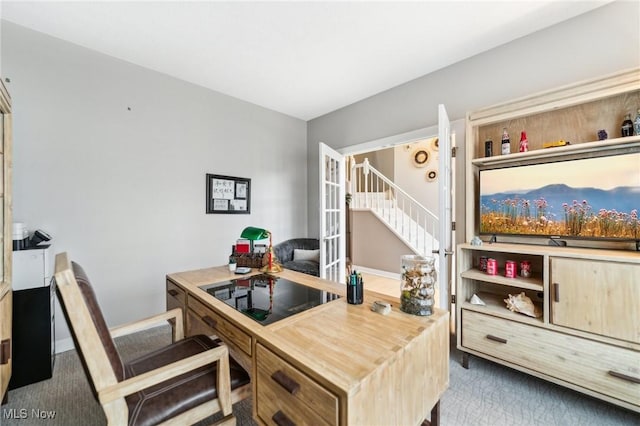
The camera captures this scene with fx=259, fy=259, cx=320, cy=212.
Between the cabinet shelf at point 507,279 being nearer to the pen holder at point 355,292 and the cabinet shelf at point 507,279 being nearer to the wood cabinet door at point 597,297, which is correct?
the wood cabinet door at point 597,297

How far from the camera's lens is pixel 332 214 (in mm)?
3510

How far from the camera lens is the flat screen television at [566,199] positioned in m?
1.71

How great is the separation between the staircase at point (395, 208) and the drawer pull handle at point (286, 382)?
420cm

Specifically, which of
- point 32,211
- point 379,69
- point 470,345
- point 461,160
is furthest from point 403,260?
point 32,211

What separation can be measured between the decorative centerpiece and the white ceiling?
73.3 inches

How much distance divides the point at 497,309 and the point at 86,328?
2432 millimetres

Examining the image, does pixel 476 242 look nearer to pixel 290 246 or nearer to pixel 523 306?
pixel 523 306

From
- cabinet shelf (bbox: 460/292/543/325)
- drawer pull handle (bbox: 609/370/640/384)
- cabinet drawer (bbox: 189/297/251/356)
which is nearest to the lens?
cabinet drawer (bbox: 189/297/251/356)

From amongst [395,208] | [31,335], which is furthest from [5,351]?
[395,208]

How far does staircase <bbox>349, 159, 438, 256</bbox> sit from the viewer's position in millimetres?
4943

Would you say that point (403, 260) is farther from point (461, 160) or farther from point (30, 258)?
point (30, 258)

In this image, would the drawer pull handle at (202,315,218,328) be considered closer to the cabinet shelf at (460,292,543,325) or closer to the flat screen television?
the cabinet shelf at (460,292,543,325)

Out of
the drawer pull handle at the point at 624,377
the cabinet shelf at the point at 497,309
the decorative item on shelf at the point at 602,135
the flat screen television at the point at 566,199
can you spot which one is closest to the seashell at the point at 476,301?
the cabinet shelf at the point at 497,309

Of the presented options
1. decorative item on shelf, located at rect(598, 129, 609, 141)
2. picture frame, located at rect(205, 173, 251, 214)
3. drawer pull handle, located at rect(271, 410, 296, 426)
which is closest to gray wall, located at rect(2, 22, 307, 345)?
picture frame, located at rect(205, 173, 251, 214)
